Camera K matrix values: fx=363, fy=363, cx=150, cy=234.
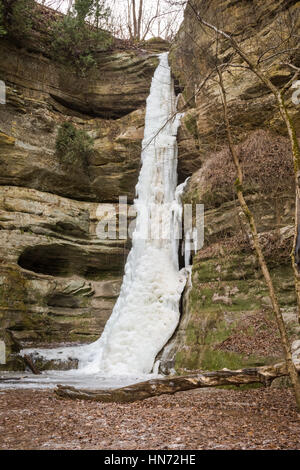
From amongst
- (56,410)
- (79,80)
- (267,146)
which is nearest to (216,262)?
(267,146)

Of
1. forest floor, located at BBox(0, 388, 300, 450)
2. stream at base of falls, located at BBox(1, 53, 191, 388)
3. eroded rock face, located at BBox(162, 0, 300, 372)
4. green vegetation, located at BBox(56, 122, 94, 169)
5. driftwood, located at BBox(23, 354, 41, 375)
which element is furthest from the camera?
green vegetation, located at BBox(56, 122, 94, 169)

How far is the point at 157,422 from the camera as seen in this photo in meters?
4.13

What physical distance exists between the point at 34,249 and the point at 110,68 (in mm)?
9100

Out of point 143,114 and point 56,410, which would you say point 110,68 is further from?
point 56,410

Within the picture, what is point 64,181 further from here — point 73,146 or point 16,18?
point 16,18

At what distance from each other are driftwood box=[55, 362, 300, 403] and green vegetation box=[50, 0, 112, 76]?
13685 mm

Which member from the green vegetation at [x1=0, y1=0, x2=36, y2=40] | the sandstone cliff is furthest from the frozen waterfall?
the green vegetation at [x1=0, y1=0, x2=36, y2=40]

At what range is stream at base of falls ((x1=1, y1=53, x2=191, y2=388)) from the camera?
9.60 metres

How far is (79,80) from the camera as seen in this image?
52.9ft

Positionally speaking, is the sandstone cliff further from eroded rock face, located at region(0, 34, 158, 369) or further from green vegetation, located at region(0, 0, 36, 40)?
green vegetation, located at region(0, 0, 36, 40)

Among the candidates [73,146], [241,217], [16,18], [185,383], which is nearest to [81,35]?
[16,18]

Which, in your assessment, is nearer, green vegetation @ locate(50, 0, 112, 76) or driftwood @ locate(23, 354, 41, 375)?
driftwood @ locate(23, 354, 41, 375)

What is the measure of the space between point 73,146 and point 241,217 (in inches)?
312

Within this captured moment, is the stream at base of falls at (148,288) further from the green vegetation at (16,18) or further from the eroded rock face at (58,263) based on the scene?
the green vegetation at (16,18)
